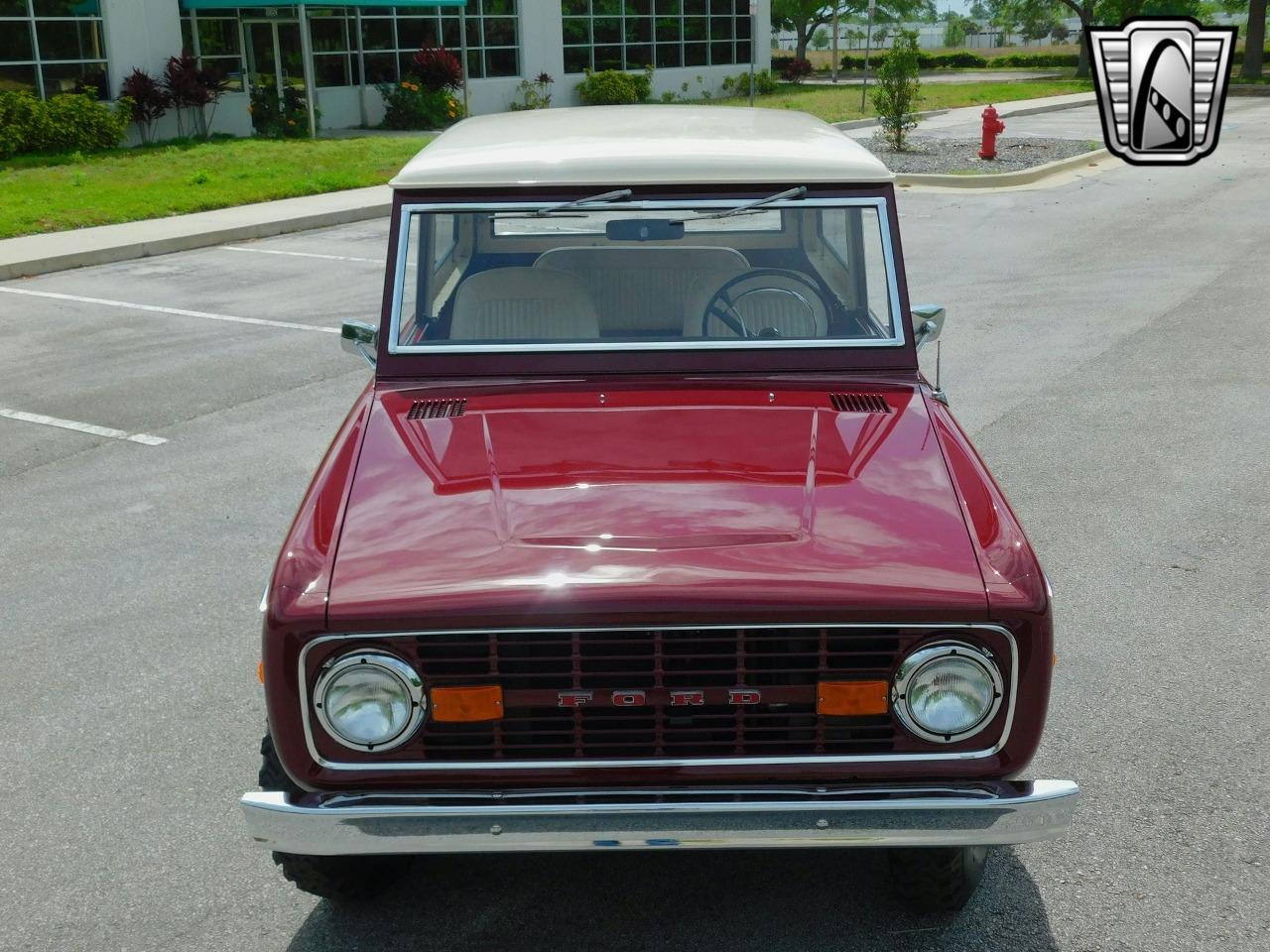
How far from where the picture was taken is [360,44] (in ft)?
89.5

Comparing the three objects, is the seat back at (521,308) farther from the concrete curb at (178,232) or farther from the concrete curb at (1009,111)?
the concrete curb at (1009,111)

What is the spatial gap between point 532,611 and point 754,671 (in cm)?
50

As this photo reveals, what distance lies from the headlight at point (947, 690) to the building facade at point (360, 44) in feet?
73.2

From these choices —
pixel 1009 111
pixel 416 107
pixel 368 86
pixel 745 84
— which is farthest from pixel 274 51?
pixel 1009 111

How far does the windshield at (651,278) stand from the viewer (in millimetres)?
4133

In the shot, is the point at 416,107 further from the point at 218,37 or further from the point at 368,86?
the point at 218,37

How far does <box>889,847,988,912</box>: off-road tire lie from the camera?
129 inches

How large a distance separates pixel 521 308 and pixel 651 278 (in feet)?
1.50

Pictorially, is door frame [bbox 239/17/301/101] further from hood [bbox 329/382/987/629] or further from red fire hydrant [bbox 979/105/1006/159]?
hood [bbox 329/382/987/629]

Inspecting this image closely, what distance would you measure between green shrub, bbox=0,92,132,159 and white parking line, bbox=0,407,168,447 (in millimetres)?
13926

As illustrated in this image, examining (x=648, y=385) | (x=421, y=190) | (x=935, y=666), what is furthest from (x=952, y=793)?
(x=421, y=190)

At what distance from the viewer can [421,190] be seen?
4105mm

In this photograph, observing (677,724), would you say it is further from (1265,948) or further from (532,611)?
(1265,948)

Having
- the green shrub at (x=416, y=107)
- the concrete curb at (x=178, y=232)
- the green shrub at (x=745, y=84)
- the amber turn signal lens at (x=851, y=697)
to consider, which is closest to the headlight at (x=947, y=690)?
the amber turn signal lens at (x=851, y=697)
